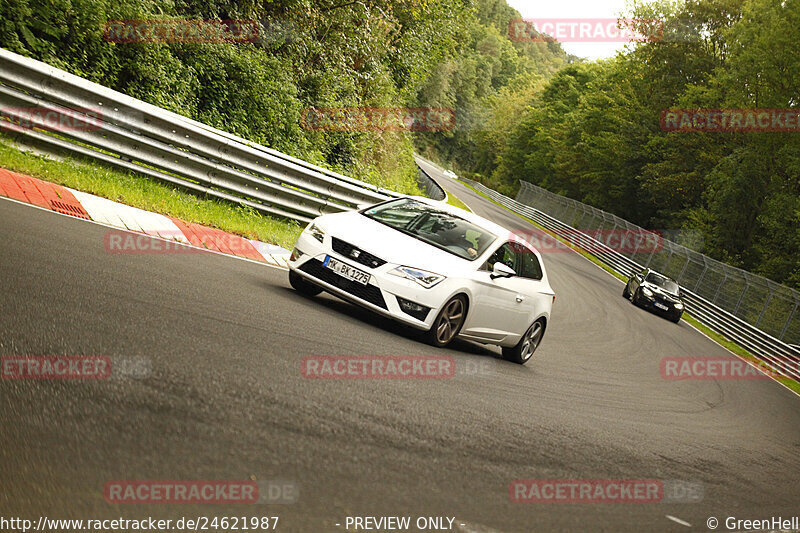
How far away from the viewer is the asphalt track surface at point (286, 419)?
357 cm

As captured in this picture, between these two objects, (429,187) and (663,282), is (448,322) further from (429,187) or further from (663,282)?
(429,187)

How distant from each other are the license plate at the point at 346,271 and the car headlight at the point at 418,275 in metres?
0.30

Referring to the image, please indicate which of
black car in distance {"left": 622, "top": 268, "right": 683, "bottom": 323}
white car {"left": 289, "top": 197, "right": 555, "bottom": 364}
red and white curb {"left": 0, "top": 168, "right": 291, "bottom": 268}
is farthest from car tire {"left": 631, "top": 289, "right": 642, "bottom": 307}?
red and white curb {"left": 0, "top": 168, "right": 291, "bottom": 268}

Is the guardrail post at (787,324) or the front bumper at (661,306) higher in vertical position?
the guardrail post at (787,324)

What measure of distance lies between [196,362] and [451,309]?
159 inches

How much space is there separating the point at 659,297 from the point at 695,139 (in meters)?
29.1

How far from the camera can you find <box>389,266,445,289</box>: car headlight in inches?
325

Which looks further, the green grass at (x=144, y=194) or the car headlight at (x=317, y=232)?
the green grass at (x=144, y=194)

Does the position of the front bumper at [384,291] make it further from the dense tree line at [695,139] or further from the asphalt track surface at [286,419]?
the dense tree line at [695,139]

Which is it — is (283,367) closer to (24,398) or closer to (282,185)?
(24,398)

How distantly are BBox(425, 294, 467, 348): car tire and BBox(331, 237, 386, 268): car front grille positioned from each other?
2.83ft

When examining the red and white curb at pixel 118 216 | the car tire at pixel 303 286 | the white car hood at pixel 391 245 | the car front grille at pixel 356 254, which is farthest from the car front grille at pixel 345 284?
the red and white curb at pixel 118 216

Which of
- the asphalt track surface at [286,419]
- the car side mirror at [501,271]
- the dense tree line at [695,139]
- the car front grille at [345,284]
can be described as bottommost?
the asphalt track surface at [286,419]

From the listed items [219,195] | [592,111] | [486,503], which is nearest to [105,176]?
[219,195]
